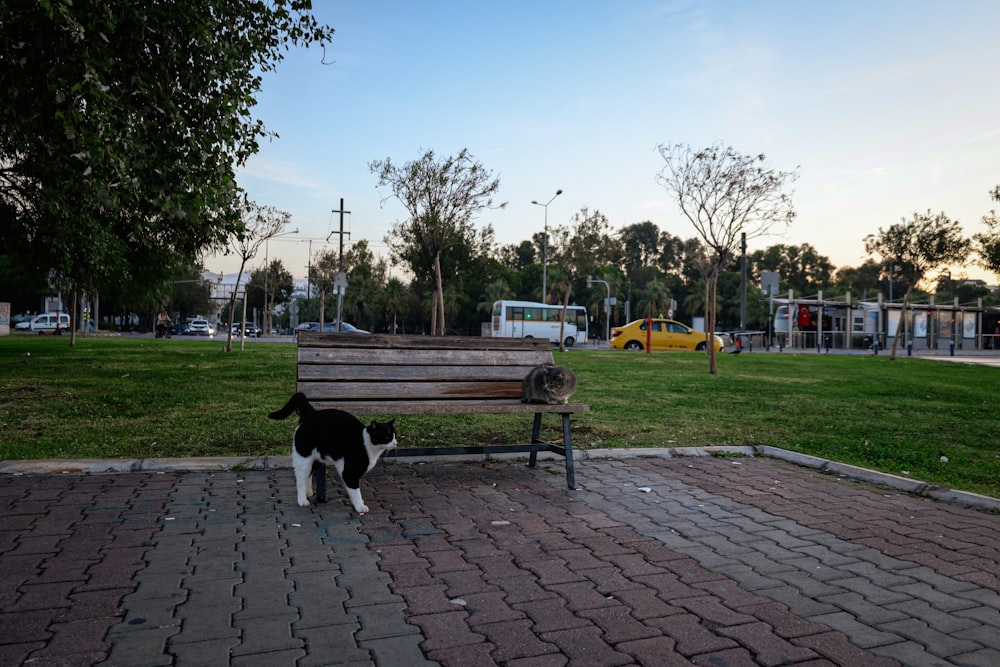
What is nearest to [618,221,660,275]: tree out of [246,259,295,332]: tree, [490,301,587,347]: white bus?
[246,259,295,332]: tree

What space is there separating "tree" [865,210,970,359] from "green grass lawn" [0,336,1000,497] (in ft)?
43.7

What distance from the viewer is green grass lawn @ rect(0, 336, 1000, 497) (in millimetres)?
6500

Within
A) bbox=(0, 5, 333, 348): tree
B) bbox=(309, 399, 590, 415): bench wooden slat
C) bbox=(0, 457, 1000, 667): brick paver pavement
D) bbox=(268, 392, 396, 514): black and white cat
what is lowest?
Result: bbox=(0, 457, 1000, 667): brick paver pavement

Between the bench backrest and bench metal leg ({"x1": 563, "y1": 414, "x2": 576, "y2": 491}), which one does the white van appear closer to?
the bench backrest

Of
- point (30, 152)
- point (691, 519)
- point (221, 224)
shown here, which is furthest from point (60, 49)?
point (691, 519)

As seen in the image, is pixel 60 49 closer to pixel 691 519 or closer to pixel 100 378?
pixel 100 378

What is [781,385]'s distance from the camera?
46.1ft

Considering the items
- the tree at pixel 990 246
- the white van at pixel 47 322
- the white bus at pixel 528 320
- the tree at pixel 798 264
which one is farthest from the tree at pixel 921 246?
the tree at pixel 798 264

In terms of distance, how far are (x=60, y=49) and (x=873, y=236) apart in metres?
28.3

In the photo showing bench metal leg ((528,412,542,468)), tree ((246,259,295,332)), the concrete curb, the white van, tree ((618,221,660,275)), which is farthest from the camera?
tree ((618,221,660,275))

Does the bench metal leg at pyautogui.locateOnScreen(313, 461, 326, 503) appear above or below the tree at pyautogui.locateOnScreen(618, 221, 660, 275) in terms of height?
below

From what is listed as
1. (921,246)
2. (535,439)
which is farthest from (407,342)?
(921,246)

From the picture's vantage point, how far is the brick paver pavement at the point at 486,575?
2.71m

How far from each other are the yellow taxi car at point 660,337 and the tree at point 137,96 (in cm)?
2725
